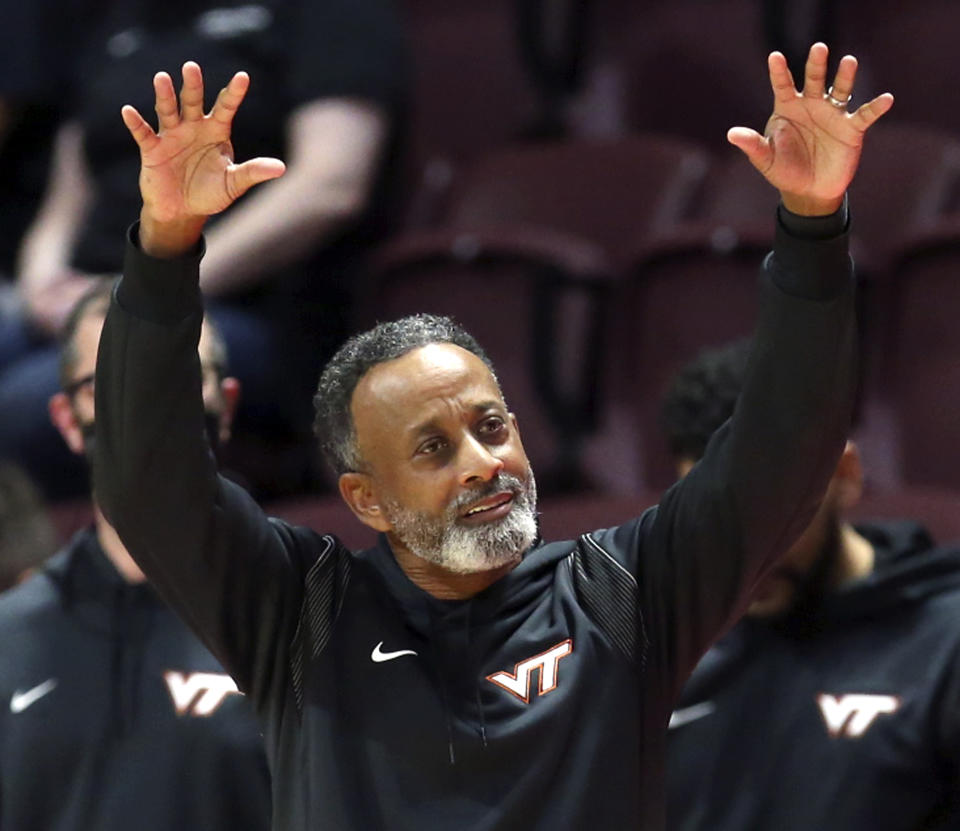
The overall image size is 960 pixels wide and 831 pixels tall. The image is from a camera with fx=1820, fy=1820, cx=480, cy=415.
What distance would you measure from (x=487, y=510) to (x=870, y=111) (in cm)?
49

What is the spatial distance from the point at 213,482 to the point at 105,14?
8.20 ft

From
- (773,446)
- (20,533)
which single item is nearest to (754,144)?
(773,446)

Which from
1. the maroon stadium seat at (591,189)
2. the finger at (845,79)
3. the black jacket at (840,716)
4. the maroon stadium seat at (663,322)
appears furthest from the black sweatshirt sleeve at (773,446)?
the maroon stadium seat at (591,189)

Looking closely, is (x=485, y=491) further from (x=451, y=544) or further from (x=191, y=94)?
(x=191, y=94)

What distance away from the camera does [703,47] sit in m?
3.99

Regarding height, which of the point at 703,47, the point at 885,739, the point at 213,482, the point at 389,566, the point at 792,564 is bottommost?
the point at 885,739

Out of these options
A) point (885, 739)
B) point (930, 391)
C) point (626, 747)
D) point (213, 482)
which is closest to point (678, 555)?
point (626, 747)

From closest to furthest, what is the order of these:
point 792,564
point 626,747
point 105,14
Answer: point 626,747
point 792,564
point 105,14

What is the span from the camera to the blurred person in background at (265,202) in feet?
11.0

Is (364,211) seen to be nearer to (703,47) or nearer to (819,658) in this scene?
(703,47)

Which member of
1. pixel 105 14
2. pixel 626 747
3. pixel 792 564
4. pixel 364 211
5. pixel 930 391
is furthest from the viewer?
pixel 105 14

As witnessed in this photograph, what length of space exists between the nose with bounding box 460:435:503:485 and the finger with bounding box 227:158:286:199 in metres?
0.31

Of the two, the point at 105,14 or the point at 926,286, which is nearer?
the point at 926,286

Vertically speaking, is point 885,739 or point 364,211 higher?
point 364,211
